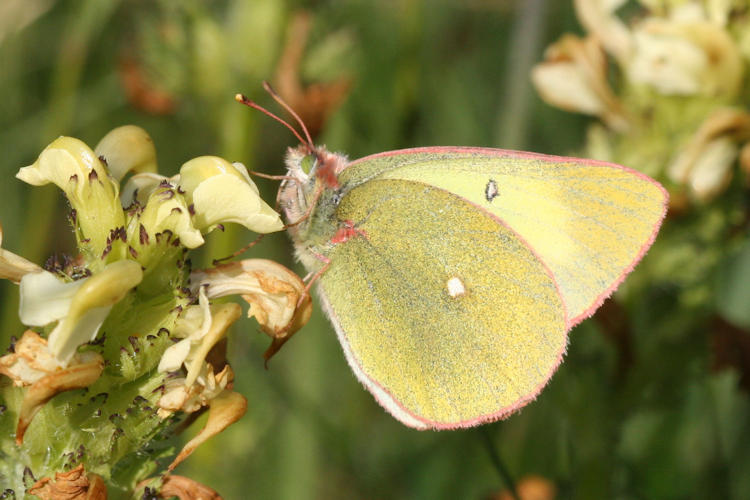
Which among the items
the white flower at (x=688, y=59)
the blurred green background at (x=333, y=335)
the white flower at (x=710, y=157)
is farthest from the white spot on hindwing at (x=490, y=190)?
the white flower at (x=688, y=59)

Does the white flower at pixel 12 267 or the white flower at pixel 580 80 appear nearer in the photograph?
the white flower at pixel 12 267

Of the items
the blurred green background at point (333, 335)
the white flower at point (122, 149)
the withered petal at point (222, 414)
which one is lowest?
the blurred green background at point (333, 335)

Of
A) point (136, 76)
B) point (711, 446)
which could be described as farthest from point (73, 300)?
point (136, 76)

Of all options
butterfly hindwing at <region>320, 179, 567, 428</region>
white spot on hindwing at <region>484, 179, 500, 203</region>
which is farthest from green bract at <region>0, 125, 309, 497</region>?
white spot on hindwing at <region>484, 179, 500, 203</region>

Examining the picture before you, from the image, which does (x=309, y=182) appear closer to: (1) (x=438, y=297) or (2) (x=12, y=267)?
(1) (x=438, y=297)

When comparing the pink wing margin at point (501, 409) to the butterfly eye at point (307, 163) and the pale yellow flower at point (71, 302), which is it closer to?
the butterfly eye at point (307, 163)

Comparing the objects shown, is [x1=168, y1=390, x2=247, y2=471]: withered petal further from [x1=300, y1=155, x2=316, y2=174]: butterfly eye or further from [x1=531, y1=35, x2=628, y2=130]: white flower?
[x1=531, y1=35, x2=628, y2=130]: white flower

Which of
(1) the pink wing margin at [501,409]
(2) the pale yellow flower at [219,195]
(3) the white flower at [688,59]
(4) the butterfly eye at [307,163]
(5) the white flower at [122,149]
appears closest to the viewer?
(2) the pale yellow flower at [219,195]

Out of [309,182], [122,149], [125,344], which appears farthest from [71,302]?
[309,182]
